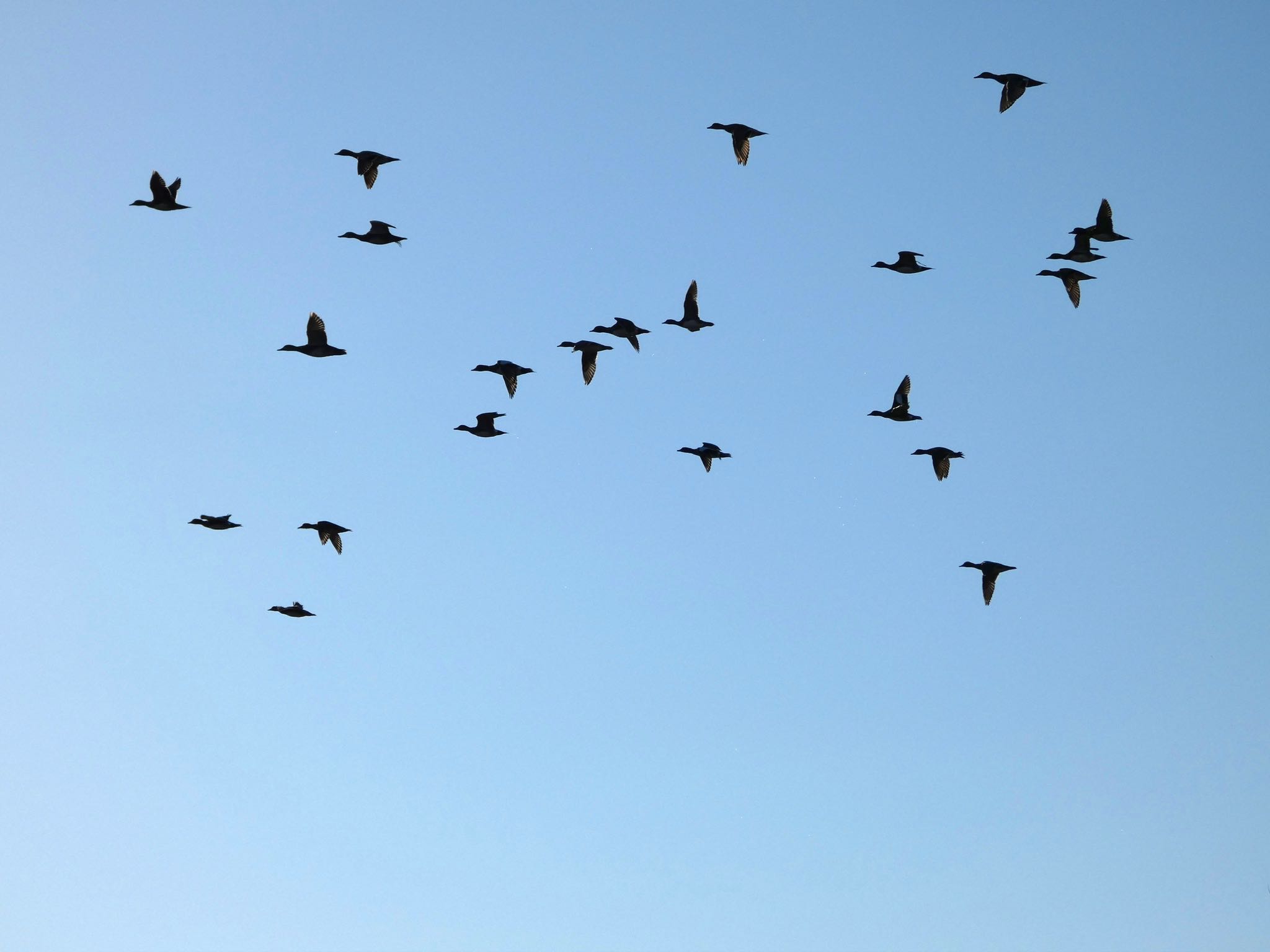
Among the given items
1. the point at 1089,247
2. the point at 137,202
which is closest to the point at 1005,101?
the point at 1089,247

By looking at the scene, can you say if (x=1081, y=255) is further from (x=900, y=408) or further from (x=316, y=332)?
(x=316, y=332)

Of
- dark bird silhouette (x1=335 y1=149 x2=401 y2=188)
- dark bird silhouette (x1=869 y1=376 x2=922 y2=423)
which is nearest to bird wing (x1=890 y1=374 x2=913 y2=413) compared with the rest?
dark bird silhouette (x1=869 y1=376 x2=922 y2=423)

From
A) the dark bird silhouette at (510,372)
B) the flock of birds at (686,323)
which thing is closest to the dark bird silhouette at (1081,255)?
the flock of birds at (686,323)

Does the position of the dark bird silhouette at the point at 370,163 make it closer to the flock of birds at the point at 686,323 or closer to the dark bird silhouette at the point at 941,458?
the flock of birds at the point at 686,323

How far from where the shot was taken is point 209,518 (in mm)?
62719

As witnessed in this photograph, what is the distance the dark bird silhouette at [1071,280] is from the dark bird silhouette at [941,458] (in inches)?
247

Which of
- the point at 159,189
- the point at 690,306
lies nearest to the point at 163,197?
the point at 159,189

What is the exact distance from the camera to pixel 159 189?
56.0m

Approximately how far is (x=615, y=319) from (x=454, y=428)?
7.45 m

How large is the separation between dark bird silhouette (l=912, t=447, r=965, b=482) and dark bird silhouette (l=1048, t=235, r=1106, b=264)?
7761 mm

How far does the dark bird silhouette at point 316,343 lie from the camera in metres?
57.4

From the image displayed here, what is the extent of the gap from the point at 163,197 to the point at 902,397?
79.9ft

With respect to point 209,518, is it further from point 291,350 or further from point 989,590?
point 989,590

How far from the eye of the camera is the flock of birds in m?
55.4
